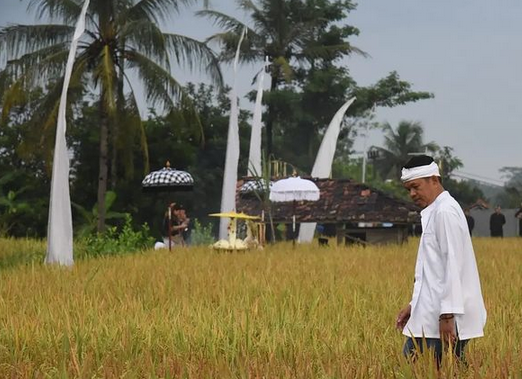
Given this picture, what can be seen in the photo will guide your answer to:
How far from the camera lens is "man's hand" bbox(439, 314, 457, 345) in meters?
3.83

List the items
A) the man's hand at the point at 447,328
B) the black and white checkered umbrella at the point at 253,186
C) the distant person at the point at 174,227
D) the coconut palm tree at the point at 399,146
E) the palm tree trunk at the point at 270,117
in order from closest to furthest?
the man's hand at the point at 447,328
the distant person at the point at 174,227
the black and white checkered umbrella at the point at 253,186
the palm tree trunk at the point at 270,117
the coconut palm tree at the point at 399,146

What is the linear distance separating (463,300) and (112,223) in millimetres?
21153

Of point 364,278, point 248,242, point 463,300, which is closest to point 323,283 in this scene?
point 364,278

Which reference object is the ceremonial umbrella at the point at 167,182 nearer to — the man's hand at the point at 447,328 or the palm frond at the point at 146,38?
the palm frond at the point at 146,38

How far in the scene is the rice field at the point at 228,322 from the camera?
4309 mm

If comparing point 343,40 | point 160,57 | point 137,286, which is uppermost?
point 343,40

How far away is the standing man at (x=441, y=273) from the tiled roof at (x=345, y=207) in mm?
14045

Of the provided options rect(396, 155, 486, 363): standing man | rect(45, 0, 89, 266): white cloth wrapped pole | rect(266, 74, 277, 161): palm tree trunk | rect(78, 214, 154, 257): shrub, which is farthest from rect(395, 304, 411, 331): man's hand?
rect(266, 74, 277, 161): palm tree trunk

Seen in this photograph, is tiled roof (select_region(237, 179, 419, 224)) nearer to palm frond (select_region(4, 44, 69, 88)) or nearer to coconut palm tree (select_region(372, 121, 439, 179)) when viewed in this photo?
palm frond (select_region(4, 44, 69, 88))

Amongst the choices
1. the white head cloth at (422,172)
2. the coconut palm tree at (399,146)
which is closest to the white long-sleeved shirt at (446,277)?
the white head cloth at (422,172)

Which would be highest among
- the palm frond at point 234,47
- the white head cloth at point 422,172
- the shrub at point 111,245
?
the palm frond at point 234,47

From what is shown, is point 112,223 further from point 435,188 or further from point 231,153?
point 435,188

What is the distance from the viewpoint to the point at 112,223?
80.3 ft

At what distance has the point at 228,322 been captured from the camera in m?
6.13
